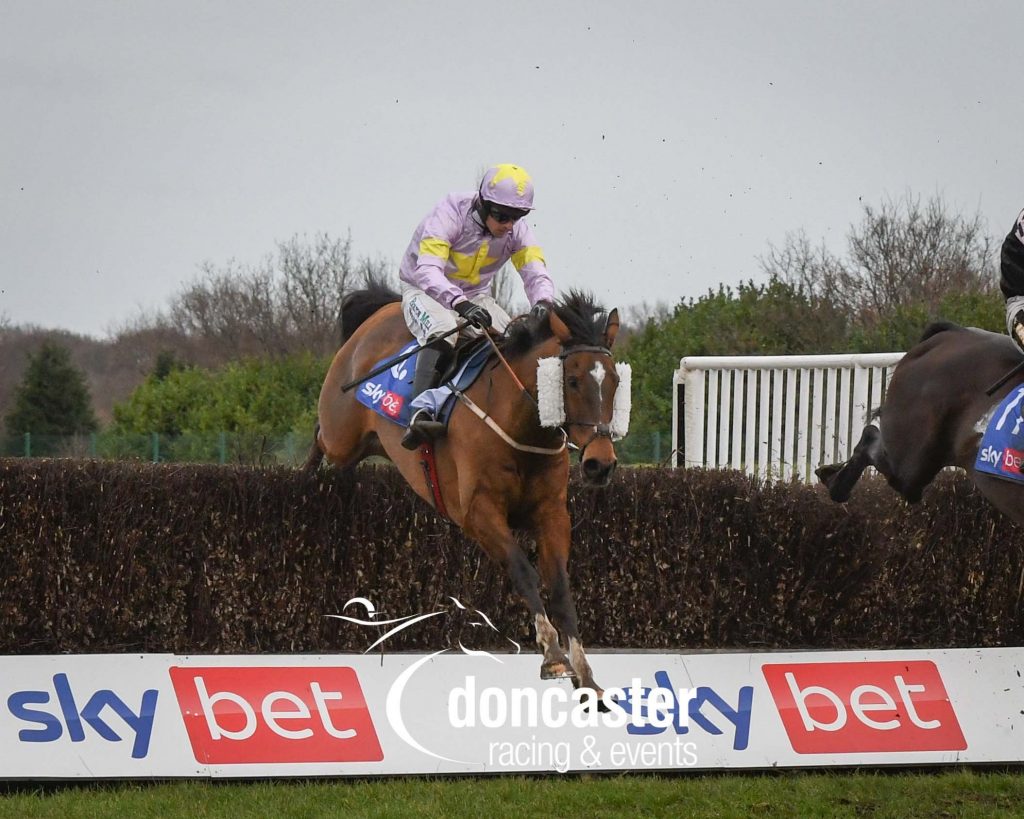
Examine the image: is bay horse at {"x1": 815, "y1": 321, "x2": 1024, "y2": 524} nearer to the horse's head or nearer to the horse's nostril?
the horse's head

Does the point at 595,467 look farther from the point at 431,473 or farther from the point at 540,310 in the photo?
the point at 431,473

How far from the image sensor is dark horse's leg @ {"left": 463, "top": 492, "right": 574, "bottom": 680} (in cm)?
481

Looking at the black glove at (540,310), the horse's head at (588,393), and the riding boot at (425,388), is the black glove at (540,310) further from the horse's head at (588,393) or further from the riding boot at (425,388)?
the riding boot at (425,388)

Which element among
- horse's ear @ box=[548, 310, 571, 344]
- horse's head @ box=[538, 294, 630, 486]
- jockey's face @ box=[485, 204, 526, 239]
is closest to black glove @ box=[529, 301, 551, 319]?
horse's ear @ box=[548, 310, 571, 344]

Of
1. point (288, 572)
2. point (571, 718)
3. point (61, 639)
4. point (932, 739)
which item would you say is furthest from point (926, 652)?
point (61, 639)

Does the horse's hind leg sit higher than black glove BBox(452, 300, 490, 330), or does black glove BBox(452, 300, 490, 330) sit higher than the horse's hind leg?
black glove BBox(452, 300, 490, 330)

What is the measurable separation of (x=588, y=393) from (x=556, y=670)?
39.7 inches

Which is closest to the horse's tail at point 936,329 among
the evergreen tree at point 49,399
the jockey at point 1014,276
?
the jockey at point 1014,276

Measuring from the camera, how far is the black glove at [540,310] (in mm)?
5434

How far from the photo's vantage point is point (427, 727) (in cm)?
561

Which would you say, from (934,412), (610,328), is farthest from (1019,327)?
(610,328)

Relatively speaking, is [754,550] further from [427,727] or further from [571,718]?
[427,727]

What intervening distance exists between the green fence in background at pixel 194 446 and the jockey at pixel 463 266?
8.69m

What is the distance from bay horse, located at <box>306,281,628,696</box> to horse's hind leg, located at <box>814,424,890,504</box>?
1.76 metres
